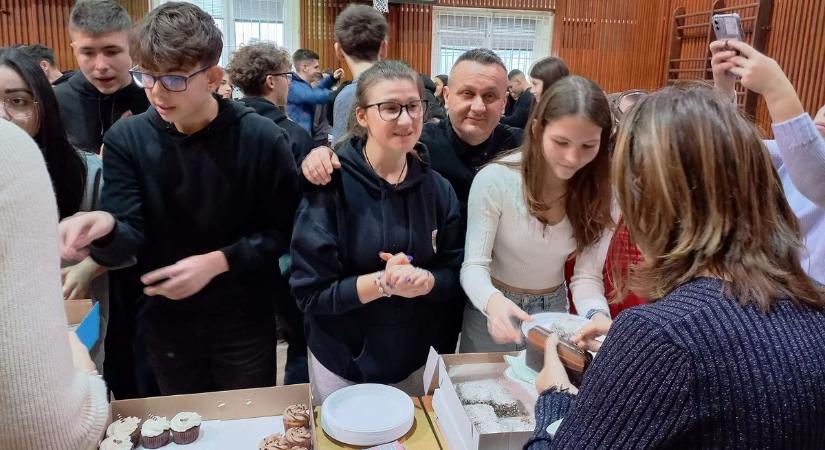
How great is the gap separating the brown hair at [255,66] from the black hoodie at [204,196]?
54.1 inches

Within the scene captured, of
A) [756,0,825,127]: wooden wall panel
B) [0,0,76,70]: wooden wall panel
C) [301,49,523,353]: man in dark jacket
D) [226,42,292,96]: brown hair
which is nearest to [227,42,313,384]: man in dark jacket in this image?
[226,42,292,96]: brown hair

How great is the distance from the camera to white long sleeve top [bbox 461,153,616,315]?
174 cm

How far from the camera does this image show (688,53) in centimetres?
911

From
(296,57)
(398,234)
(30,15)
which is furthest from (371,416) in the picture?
(30,15)

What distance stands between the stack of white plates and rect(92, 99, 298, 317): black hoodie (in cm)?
49

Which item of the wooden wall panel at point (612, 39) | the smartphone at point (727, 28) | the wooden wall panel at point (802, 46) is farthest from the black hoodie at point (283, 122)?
the wooden wall panel at point (612, 39)

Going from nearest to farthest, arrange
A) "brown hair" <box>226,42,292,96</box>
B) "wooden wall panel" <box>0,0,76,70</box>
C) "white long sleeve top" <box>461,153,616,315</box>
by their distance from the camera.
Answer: "white long sleeve top" <box>461,153,616,315</box>
"brown hair" <box>226,42,292,96</box>
"wooden wall panel" <box>0,0,76,70</box>

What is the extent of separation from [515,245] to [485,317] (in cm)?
26

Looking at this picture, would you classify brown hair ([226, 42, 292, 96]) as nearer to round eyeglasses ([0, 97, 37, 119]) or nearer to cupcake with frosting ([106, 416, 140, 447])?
round eyeglasses ([0, 97, 37, 119])

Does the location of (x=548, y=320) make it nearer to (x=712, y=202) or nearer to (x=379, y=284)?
(x=379, y=284)

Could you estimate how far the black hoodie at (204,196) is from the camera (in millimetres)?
1606

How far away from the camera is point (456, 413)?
133 cm

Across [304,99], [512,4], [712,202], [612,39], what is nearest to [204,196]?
[712,202]

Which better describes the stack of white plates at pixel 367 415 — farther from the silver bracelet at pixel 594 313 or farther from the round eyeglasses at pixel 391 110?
the round eyeglasses at pixel 391 110
